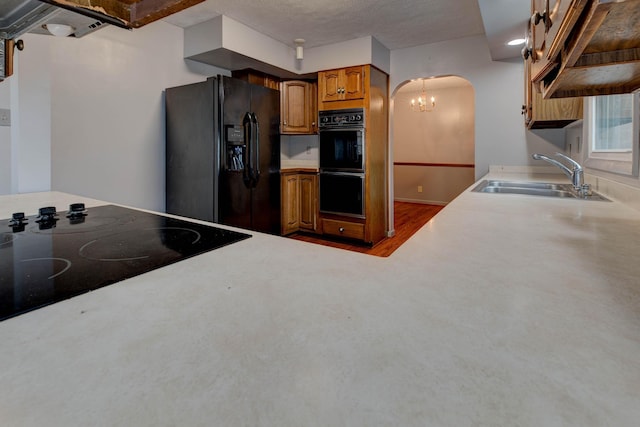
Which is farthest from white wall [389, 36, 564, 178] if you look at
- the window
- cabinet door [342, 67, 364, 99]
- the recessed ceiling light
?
the window

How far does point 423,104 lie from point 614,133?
15.5 feet

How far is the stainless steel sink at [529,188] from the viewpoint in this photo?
199 centimetres

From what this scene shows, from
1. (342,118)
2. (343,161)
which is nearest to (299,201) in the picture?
(343,161)

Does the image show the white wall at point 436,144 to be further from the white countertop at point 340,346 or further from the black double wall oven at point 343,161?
the white countertop at point 340,346

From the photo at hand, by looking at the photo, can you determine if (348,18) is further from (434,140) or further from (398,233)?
(434,140)

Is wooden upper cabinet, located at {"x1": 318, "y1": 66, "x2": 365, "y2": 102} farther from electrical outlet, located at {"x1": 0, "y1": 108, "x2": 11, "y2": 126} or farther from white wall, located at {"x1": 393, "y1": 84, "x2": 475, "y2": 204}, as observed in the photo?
white wall, located at {"x1": 393, "y1": 84, "x2": 475, "y2": 204}

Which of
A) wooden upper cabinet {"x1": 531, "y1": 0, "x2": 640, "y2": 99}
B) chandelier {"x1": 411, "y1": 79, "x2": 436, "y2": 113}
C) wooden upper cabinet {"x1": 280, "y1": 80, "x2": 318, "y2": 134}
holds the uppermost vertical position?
chandelier {"x1": 411, "y1": 79, "x2": 436, "y2": 113}

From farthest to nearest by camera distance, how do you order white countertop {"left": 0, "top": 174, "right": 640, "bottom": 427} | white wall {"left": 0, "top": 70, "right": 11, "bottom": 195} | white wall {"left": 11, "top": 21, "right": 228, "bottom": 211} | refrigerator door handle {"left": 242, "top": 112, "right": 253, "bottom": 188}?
1. refrigerator door handle {"left": 242, "top": 112, "right": 253, "bottom": 188}
2. white wall {"left": 0, "top": 70, "right": 11, "bottom": 195}
3. white wall {"left": 11, "top": 21, "right": 228, "bottom": 211}
4. white countertop {"left": 0, "top": 174, "right": 640, "bottom": 427}

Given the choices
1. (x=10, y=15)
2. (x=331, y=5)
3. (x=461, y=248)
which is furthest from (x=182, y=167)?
(x=461, y=248)

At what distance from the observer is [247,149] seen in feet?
10.1

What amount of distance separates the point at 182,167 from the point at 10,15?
2.16 m

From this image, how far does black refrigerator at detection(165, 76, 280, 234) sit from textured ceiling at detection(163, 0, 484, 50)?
59cm

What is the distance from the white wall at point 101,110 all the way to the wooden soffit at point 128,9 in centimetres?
153

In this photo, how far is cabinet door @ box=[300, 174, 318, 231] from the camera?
164 inches
